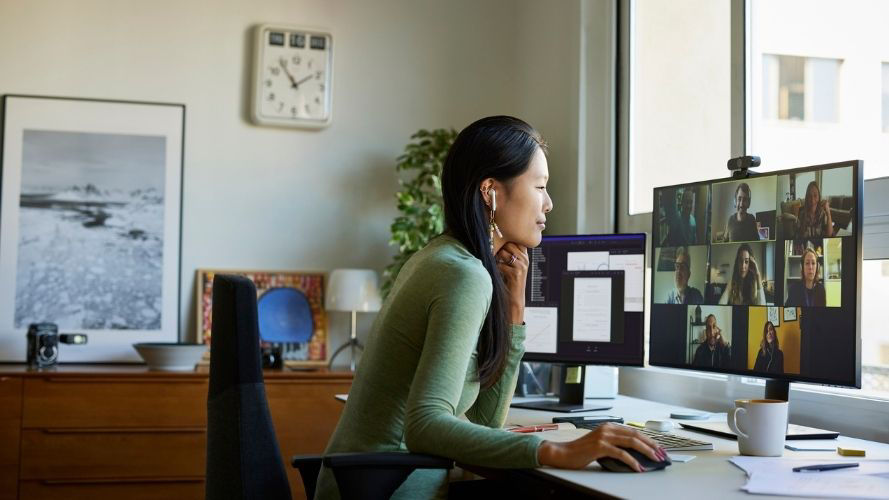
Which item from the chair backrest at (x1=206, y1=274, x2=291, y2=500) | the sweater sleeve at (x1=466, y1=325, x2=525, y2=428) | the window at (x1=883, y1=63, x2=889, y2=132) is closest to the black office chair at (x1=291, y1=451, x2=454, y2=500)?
the chair backrest at (x1=206, y1=274, x2=291, y2=500)

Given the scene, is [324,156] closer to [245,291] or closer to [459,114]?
[459,114]

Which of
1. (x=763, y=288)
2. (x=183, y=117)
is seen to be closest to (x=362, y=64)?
(x=183, y=117)

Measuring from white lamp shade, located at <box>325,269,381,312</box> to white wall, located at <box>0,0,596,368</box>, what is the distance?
27 cm

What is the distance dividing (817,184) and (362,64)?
2.63m

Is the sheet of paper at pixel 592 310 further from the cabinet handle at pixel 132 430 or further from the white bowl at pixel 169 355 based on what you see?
the white bowl at pixel 169 355

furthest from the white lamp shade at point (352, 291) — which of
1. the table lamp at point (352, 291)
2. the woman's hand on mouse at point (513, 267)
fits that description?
the woman's hand on mouse at point (513, 267)

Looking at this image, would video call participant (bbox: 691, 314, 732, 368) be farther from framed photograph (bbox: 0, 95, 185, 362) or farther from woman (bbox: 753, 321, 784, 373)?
framed photograph (bbox: 0, 95, 185, 362)

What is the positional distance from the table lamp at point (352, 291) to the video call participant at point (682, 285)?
1759 mm

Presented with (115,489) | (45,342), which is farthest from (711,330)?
(45,342)

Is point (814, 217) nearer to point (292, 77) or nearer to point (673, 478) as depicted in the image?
point (673, 478)

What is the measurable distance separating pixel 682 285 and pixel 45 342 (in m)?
2.50

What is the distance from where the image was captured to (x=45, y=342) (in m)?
3.59

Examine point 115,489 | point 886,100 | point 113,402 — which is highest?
point 886,100

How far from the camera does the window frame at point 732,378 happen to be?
224cm
